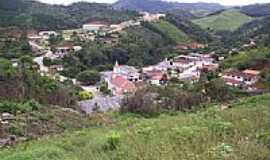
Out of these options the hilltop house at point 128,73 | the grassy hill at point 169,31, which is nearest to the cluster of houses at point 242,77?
the hilltop house at point 128,73

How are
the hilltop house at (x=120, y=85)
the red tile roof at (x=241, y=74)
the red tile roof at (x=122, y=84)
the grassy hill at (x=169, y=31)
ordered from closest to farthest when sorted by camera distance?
the red tile roof at (x=241, y=74), the hilltop house at (x=120, y=85), the red tile roof at (x=122, y=84), the grassy hill at (x=169, y=31)

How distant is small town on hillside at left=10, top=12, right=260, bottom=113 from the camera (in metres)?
23.6

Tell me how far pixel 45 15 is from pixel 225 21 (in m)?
34.1

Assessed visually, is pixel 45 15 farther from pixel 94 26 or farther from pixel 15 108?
pixel 15 108

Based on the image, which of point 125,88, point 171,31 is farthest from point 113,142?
point 171,31

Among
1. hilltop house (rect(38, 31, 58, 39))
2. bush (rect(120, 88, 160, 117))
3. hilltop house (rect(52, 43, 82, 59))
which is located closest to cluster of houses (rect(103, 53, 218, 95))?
hilltop house (rect(52, 43, 82, 59))

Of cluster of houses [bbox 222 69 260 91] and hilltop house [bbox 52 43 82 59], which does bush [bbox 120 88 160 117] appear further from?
hilltop house [bbox 52 43 82 59]

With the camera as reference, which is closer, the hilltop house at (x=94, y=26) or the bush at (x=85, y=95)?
the bush at (x=85, y=95)

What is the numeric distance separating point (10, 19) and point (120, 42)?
15.0 meters

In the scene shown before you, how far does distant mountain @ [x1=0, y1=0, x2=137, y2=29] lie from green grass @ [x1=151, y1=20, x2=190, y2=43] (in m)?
9.23

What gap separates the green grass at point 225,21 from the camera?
7614 cm

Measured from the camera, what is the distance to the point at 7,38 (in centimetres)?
4297

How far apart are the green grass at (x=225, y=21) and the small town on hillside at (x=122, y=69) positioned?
61.2 feet

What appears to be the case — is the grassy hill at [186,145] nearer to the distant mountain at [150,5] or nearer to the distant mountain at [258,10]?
the distant mountain at [258,10]
